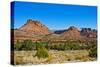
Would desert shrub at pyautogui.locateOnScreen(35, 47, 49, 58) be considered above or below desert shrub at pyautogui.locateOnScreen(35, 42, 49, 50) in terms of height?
below

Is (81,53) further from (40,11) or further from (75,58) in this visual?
(40,11)

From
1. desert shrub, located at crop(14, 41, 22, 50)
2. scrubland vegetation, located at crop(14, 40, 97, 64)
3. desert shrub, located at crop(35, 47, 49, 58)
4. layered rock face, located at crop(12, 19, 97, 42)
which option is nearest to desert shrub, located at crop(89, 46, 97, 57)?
scrubland vegetation, located at crop(14, 40, 97, 64)

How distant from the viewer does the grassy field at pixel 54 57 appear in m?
2.47

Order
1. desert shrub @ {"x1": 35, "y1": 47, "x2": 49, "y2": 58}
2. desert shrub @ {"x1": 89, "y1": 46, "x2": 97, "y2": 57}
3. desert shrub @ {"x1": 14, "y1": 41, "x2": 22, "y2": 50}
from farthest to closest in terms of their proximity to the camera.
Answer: desert shrub @ {"x1": 89, "y1": 46, "x2": 97, "y2": 57}
desert shrub @ {"x1": 35, "y1": 47, "x2": 49, "y2": 58}
desert shrub @ {"x1": 14, "y1": 41, "x2": 22, "y2": 50}

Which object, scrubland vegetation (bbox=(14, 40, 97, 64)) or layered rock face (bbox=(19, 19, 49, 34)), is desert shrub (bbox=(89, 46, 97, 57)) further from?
layered rock face (bbox=(19, 19, 49, 34))

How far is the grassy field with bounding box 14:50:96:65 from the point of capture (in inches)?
97.4

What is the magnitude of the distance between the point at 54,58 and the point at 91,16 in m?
0.70

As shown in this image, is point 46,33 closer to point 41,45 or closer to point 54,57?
point 41,45

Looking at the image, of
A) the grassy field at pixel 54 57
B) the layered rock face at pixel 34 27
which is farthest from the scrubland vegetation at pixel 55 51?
the layered rock face at pixel 34 27

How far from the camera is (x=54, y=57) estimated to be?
2.64 metres

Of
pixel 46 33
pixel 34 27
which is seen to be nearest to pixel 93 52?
pixel 46 33
